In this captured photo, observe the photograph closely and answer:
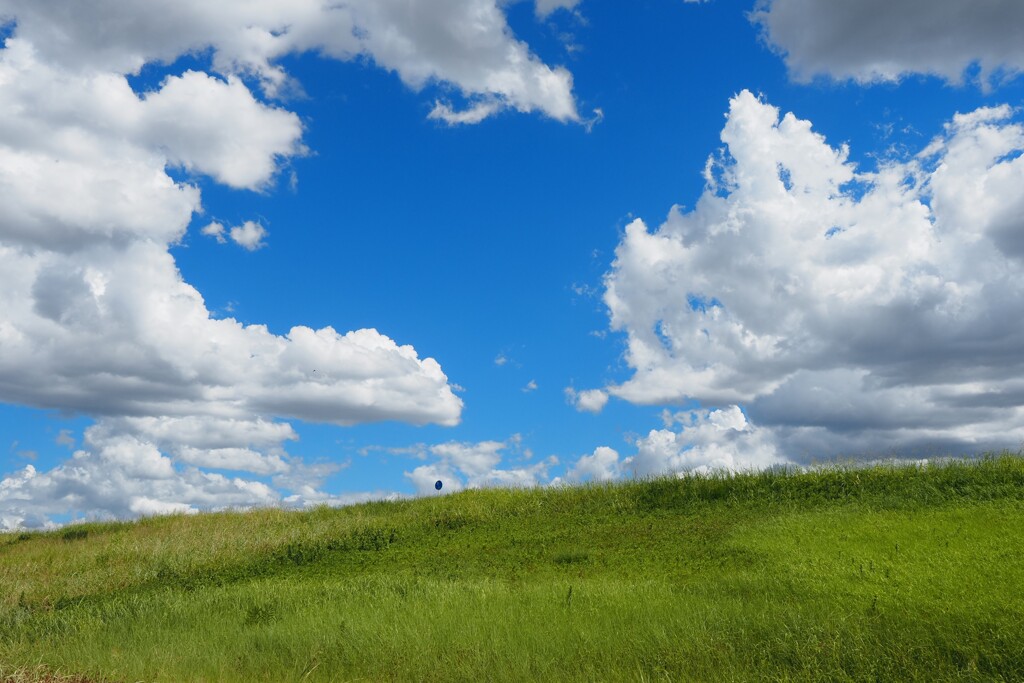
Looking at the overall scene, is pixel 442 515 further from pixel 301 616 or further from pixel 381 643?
pixel 381 643

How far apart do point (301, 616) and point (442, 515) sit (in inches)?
468

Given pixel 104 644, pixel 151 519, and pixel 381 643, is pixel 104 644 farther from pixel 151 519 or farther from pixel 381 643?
pixel 151 519

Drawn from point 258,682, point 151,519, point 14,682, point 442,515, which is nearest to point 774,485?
point 442,515

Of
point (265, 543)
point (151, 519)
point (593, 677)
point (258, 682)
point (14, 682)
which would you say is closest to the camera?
point (14, 682)

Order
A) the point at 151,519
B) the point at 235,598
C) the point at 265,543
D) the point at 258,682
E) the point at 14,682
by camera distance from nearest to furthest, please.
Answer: the point at 14,682 < the point at 258,682 < the point at 235,598 < the point at 265,543 < the point at 151,519

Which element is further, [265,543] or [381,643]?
[265,543]

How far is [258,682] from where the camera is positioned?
11398mm

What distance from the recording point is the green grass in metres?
10.9

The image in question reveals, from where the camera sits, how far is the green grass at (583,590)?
10.9 metres

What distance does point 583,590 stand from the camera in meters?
14.7

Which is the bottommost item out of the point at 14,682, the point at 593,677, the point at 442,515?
the point at 593,677

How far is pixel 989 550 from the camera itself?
47.4 ft

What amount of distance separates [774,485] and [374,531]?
496 inches

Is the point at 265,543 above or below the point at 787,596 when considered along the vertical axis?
→ above
